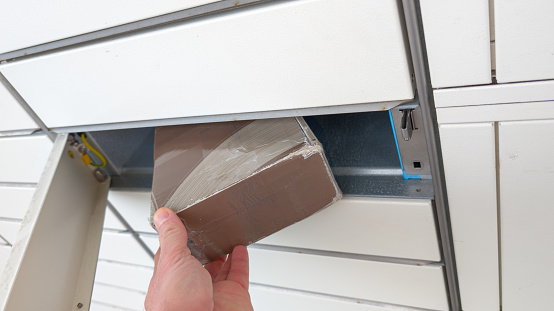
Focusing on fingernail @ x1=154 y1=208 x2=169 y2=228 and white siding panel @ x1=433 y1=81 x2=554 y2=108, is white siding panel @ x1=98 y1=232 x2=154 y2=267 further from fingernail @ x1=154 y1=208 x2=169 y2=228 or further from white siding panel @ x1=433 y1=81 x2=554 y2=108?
white siding panel @ x1=433 y1=81 x2=554 y2=108

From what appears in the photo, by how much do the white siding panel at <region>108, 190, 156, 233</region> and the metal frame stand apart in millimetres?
989

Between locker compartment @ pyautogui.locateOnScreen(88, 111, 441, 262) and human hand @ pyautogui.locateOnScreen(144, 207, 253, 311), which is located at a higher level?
locker compartment @ pyautogui.locateOnScreen(88, 111, 441, 262)

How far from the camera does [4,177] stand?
1709 millimetres

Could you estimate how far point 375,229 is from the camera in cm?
124

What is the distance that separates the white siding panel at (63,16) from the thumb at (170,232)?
0.48 meters

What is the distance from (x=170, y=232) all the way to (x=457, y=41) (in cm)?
77

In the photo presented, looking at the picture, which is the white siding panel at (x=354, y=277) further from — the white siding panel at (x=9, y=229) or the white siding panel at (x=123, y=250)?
the white siding panel at (x=9, y=229)

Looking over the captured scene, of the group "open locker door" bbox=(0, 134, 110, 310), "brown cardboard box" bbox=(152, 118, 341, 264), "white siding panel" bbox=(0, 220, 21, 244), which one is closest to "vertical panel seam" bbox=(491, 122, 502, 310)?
"brown cardboard box" bbox=(152, 118, 341, 264)

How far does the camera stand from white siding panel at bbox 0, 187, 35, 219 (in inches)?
67.6

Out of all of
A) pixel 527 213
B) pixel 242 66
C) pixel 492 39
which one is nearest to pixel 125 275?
pixel 242 66

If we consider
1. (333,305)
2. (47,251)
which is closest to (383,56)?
(333,305)

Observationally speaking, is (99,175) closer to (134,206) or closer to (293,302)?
(134,206)

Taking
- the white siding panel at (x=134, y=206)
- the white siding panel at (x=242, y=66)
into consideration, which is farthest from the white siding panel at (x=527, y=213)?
the white siding panel at (x=134, y=206)

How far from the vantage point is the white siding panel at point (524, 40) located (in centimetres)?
73
